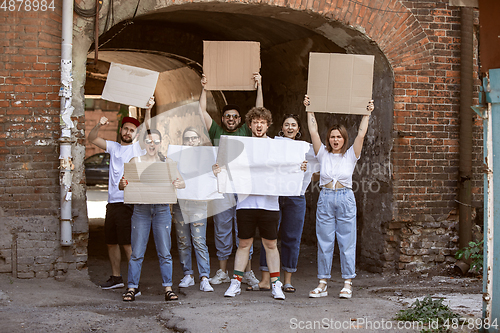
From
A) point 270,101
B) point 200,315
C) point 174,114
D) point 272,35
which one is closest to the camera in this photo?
point 200,315

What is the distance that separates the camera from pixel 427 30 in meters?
5.96

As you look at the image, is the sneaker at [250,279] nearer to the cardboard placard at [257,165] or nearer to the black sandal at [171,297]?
the black sandal at [171,297]

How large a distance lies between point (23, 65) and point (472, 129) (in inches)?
203

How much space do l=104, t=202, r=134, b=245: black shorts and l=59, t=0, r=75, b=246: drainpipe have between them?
0.39 metres

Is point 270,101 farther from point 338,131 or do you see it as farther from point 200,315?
point 200,315

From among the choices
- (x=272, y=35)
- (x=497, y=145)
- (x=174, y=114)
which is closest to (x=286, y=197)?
(x=497, y=145)

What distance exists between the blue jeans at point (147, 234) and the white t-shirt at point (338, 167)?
5.09 ft

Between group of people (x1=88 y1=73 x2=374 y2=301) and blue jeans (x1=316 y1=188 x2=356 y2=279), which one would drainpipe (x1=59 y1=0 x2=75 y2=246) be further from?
blue jeans (x1=316 y1=188 x2=356 y2=279)

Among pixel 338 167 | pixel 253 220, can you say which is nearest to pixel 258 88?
pixel 338 167

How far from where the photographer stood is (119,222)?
5.04m

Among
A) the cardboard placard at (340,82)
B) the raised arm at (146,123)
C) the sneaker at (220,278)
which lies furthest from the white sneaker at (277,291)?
the raised arm at (146,123)

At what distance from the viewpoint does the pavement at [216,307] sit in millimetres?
3822

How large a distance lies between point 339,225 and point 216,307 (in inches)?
55.1

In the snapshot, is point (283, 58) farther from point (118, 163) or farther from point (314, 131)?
point (118, 163)
